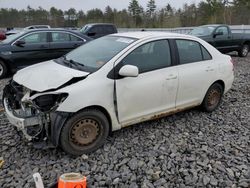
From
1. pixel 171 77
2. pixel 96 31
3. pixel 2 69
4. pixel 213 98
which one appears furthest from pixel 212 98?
pixel 96 31

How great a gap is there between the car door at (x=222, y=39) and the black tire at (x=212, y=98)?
6.68 metres

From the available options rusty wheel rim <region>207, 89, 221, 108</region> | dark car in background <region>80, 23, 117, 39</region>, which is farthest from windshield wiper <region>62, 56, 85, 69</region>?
dark car in background <region>80, 23, 117, 39</region>

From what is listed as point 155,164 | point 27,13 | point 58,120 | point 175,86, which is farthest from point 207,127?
point 27,13

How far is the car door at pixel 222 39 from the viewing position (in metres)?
11.2

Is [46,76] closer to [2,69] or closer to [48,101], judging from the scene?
[48,101]

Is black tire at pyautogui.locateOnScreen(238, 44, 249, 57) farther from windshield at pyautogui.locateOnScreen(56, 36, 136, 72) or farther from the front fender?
the front fender

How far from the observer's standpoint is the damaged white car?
3.24 metres

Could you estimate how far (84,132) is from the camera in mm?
3455

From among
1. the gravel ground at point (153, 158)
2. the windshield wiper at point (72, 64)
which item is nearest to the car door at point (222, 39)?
the gravel ground at point (153, 158)

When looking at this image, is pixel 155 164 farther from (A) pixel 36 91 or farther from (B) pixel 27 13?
(B) pixel 27 13

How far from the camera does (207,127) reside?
4.50 m

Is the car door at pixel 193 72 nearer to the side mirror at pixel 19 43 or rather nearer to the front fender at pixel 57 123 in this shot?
the front fender at pixel 57 123

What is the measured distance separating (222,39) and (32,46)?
7818 millimetres

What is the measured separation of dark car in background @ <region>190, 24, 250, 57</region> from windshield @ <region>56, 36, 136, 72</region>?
7669 mm
